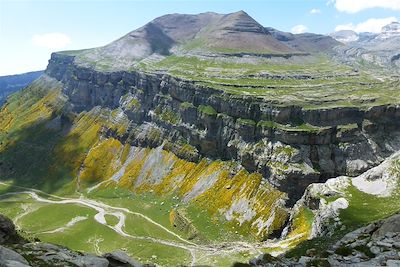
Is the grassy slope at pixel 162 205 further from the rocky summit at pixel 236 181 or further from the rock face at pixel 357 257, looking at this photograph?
the rock face at pixel 357 257

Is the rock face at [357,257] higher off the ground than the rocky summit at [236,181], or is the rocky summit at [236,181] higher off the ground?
the rock face at [357,257]

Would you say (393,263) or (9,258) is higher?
(9,258)

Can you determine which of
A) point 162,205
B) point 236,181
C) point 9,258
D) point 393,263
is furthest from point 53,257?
point 162,205

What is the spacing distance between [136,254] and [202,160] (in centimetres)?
6111

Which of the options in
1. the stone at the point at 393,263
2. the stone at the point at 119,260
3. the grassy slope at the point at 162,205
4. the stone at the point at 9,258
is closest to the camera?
the stone at the point at 9,258

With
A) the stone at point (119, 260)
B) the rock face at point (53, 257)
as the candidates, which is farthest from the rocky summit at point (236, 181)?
the rock face at point (53, 257)

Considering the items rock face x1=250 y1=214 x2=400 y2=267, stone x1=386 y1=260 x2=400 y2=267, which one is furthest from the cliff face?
stone x1=386 y1=260 x2=400 y2=267

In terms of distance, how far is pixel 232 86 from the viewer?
19000cm

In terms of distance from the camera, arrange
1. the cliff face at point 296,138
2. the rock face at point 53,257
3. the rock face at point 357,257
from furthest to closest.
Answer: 1. the cliff face at point 296,138
2. the rock face at point 357,257
3. the rock face at point 53,257

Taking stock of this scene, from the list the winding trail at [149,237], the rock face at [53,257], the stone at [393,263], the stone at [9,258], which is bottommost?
the winding trail at [149,237]

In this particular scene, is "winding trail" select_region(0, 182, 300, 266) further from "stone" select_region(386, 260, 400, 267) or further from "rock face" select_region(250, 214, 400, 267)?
"stone" select_region(386, 260, 400, 267)

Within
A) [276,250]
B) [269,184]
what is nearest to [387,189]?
[276,250]

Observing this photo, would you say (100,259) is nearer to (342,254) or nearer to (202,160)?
(342,254)

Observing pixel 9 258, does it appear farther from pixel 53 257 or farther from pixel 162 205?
pixel 162 205
